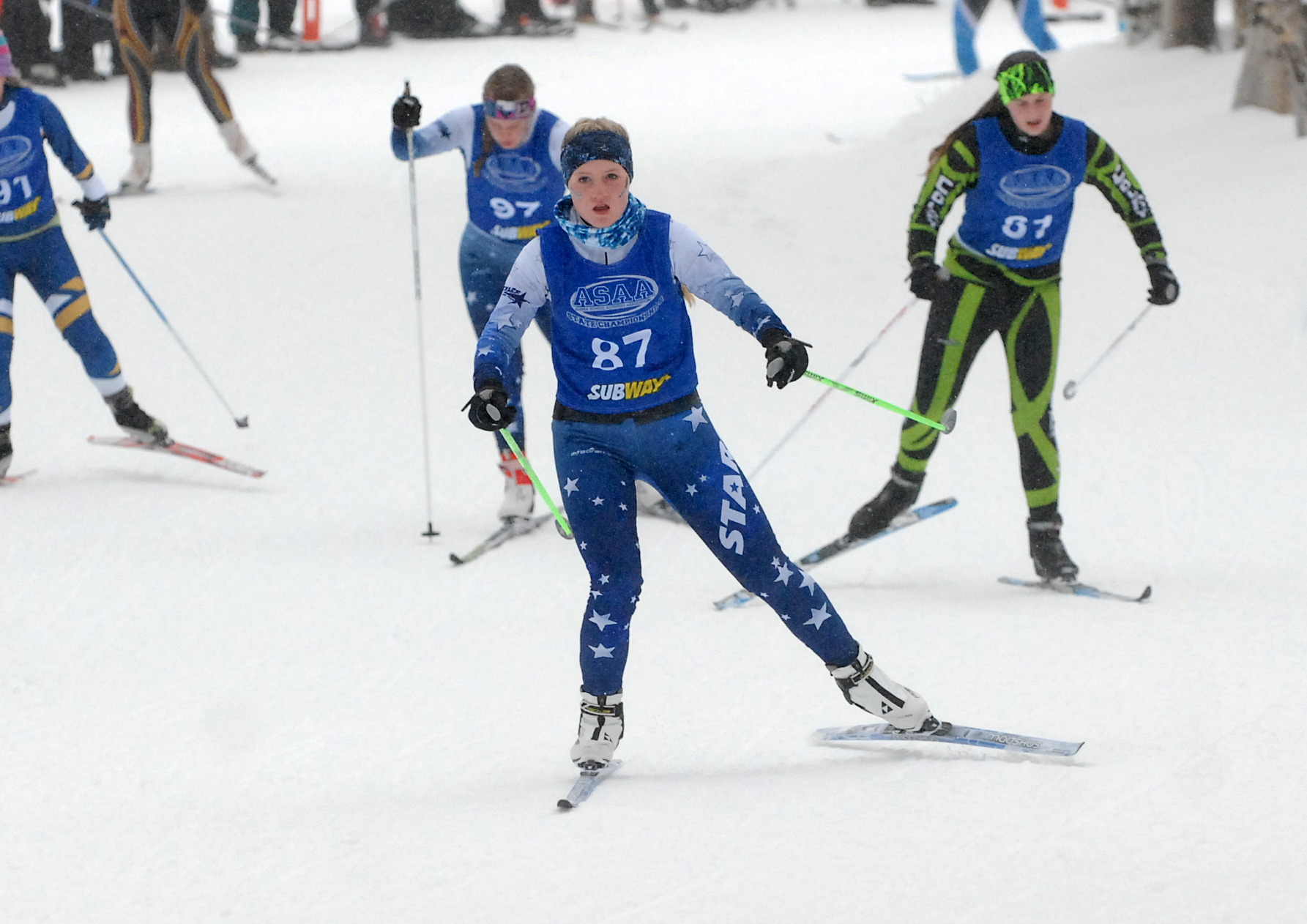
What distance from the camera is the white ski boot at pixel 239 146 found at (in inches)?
428

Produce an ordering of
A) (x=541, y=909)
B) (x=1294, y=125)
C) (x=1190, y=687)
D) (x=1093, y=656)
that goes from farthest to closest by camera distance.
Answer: (x=1294, y=125) → (x=1093, y=656) → (x=1190, y=687) → (x=541, y=909)

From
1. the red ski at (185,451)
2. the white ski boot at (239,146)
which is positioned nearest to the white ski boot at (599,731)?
the red ski at (185,451)

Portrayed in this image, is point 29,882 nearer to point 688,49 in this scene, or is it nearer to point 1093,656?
point 1093,656

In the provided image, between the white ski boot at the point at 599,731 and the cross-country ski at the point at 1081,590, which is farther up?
the white ski boot at the point at 599,731

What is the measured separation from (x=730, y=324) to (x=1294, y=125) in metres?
4.31

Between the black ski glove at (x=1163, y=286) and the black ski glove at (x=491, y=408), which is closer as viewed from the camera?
the black ski glove at (x=491, y=408)

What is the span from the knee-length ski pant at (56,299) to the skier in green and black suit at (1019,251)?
3806mm

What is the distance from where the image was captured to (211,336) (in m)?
9.08

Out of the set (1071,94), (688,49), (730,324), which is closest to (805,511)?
(730,324)

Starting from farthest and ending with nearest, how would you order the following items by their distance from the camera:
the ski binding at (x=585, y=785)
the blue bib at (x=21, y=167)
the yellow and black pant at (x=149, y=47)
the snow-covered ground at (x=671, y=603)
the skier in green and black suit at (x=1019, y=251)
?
the yellow and black pant at (x=149, y=47) → the blue bib at (x=21, y=167) → the skier in green and black suit at (x=1019, y=251) → the ski binding at (x=585, y=785) → the snow-covered ground at (x=671, y=603)

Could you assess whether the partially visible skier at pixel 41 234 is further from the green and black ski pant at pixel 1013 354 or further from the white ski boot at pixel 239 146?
the white ski boot at pixel 239 146

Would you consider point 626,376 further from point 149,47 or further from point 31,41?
point 31,41

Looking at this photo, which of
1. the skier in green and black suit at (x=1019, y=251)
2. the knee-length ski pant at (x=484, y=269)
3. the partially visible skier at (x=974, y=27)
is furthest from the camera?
the partially visible skier at (x=974, y=27)

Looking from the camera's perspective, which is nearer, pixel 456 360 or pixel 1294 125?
pixel 456 360
